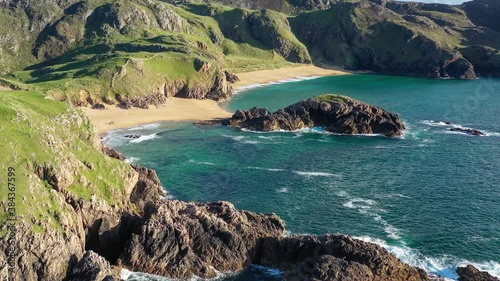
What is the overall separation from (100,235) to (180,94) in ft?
386

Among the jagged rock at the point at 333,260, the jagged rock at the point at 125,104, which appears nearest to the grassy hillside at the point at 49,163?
the jagged rock at the point at 333,260

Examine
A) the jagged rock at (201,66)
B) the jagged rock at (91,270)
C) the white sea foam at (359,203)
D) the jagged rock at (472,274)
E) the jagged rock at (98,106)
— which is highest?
the jagged rock at (201,66)

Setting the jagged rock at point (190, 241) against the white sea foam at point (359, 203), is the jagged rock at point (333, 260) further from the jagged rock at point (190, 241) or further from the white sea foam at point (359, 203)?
the white sea foam at point (359, 203)

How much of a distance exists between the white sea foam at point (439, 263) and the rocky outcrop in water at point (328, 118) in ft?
226

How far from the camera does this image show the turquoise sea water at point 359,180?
71.1 m

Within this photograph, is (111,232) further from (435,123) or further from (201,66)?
(201,66)

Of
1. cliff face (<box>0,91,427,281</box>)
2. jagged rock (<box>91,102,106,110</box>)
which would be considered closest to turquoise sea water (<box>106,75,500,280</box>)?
cliff face (<box>0,91,427,281</box>)

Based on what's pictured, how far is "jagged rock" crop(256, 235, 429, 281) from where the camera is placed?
56.2 metres

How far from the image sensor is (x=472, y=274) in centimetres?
5912

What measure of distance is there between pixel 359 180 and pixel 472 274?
37635 millimetres

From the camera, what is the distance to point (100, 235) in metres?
62.4

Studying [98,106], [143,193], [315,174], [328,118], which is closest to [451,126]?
[328,118]

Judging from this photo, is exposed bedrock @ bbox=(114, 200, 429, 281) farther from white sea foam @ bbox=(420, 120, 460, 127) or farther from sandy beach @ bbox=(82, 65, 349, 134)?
white sea foam @ bbox=(420, 120, 460, 127)

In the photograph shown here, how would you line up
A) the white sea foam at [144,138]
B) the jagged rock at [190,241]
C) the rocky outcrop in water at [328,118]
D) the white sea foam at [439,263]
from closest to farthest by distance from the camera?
the jagged rock at [190,241], the white sea foam at [439,263], the white sea foam at [144,138], the rocky outcrop in water at [328,118]
